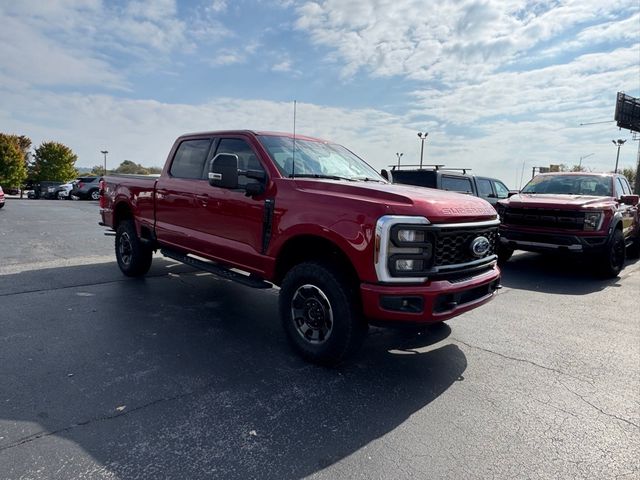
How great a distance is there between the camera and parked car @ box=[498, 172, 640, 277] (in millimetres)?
7309

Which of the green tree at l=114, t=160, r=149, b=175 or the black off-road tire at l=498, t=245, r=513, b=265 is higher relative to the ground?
the green tree at l=114, t=160, r=149, b=175

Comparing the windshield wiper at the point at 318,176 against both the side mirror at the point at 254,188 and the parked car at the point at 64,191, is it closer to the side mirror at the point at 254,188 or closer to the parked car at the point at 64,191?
the side mirror at the point at 254,188

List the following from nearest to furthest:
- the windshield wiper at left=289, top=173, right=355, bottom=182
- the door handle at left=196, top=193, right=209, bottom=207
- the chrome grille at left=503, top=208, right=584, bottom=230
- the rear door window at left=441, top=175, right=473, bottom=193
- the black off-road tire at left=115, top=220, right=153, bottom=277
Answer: the windshield wiper at left=289, top=173, right=355, bottom=182 → the door handle at left=196, top=193, right=209, bottom=207 → the black off-road tire at left=115, top=220, right=153, bottom=277 → the chrome grille at left=503, top=208, right=584, bottom=230 → the rear door window at left=441, top=175, right=473, bottom=193

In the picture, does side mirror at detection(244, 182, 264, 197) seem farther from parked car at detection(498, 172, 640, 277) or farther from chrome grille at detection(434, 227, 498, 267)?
parked car at detection(498, 172, 640, 277)

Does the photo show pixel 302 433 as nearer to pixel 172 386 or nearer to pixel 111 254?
pixel 172 386

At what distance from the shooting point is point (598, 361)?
4074 millimetres

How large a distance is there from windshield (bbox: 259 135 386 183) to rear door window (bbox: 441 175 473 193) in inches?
219

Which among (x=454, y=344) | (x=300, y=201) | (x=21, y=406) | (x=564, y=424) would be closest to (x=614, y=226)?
(x=454, y=344)

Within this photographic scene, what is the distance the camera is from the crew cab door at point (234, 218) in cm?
425

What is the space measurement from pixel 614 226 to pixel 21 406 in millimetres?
8808

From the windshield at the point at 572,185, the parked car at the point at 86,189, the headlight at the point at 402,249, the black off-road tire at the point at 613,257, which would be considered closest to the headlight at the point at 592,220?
the black off-road tire at the point at 613,257

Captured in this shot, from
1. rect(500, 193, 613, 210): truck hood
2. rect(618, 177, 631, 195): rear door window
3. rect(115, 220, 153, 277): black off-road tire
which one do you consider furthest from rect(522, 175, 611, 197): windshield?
rect(115, 220, 153, 277): black off-road tire

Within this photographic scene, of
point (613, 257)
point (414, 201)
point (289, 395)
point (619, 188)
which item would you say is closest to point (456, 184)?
point (619, 188)

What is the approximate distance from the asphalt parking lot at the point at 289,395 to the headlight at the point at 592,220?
81.2 inches
